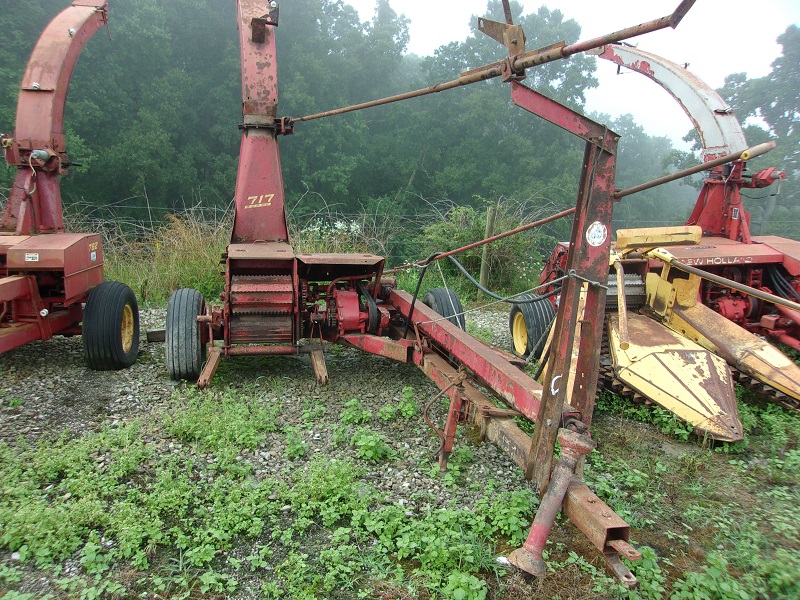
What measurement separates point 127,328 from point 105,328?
512mm

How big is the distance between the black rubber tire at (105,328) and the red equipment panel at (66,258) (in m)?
0.16

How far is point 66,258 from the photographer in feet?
14.4

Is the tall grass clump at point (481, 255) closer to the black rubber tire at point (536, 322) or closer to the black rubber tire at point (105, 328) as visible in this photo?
the black rubber tire at point (536, 322)

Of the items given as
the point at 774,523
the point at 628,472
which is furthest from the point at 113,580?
the point at 774,523

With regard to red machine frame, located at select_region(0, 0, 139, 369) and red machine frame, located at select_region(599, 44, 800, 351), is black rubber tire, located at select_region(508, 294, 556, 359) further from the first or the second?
red machine frame, located at select_region(0, 0, 139, 369)

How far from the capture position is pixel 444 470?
3467 mm

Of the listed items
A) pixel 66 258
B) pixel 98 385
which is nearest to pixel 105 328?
pixel 98 385

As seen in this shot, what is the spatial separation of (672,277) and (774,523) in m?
2.46

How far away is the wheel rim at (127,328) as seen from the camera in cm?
525

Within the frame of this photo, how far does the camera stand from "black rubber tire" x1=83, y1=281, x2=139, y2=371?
4.77 m

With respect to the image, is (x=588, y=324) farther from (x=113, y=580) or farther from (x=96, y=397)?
(x=96, y=397)

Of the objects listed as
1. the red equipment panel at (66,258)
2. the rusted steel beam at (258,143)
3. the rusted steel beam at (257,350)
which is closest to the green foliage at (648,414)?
the rusted steel beam at (257,350)

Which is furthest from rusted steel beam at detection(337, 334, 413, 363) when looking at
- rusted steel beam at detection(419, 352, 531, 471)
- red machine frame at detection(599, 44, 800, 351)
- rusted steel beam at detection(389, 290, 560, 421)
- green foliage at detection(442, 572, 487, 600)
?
red machine frame at detection(599, 44, 800, 351)

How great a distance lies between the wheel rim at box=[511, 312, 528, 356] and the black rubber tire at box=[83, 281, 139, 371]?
13.0 feet
